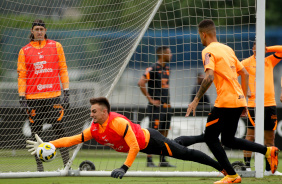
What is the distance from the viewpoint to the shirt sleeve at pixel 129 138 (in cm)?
576

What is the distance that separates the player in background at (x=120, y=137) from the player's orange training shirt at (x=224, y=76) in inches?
30.1

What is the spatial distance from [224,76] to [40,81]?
2.81 metres

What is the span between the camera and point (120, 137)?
617cm

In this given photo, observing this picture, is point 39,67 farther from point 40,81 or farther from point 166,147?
point 166,147

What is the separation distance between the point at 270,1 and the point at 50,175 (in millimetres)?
11729

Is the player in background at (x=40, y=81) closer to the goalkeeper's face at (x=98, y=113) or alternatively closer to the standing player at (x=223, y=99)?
the goalkeeper's face at (x=98, y=113)

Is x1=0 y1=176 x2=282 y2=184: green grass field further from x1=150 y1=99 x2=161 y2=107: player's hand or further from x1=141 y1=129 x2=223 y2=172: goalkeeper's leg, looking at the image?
x1=150 y1=99 x2=161 y2=107: player's hand

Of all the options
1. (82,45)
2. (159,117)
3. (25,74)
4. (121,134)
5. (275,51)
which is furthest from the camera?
(159,117)

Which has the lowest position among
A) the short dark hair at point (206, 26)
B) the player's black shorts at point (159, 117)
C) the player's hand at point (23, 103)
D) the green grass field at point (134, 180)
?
the green grass field at point (134, 180)

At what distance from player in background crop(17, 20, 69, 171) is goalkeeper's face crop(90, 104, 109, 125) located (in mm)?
1457

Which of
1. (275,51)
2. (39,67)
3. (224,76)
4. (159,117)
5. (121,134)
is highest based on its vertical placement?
(275,51)

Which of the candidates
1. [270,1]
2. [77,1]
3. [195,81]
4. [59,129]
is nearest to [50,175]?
[59,129]

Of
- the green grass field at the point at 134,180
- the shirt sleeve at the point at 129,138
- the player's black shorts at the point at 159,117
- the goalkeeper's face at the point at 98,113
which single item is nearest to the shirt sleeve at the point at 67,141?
the goalkeeper's face at the point at 98,113

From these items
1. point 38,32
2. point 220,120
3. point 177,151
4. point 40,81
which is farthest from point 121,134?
point 38,32
